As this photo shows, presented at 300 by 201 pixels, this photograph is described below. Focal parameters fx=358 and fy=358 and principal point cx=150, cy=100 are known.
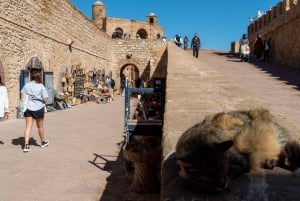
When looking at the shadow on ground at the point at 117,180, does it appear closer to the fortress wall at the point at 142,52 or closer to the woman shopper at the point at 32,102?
the woman shopper at the point at 32,102

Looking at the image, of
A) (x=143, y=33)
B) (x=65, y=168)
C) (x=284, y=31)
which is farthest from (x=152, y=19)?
(x=65, y=168)

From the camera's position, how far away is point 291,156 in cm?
191

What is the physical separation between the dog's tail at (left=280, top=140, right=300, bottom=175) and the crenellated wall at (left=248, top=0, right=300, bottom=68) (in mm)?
16966

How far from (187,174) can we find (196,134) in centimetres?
19

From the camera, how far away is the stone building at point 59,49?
1228cm

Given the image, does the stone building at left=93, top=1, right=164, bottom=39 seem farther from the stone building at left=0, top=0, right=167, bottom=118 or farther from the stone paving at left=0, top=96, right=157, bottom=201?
the stone paving at left=0, top=96, right=157, bottom=201

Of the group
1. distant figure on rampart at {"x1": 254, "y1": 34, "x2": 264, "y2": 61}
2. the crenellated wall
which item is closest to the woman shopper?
the crenellated wall

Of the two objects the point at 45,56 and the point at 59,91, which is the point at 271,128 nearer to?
the point at 45,56

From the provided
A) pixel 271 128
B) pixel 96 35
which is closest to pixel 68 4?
pixel 96 35

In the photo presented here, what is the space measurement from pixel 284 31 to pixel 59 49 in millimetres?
12446

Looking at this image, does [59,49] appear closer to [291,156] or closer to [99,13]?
[291,156]

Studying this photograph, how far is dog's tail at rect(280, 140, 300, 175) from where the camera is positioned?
1889 millimetres

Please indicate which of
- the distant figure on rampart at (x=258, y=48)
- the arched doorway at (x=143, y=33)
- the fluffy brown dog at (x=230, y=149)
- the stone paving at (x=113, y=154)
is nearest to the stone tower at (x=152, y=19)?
the arched doorway at (x=143, y=33)

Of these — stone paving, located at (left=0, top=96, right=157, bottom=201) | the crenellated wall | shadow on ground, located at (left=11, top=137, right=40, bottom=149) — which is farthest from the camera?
the crenellated wall
